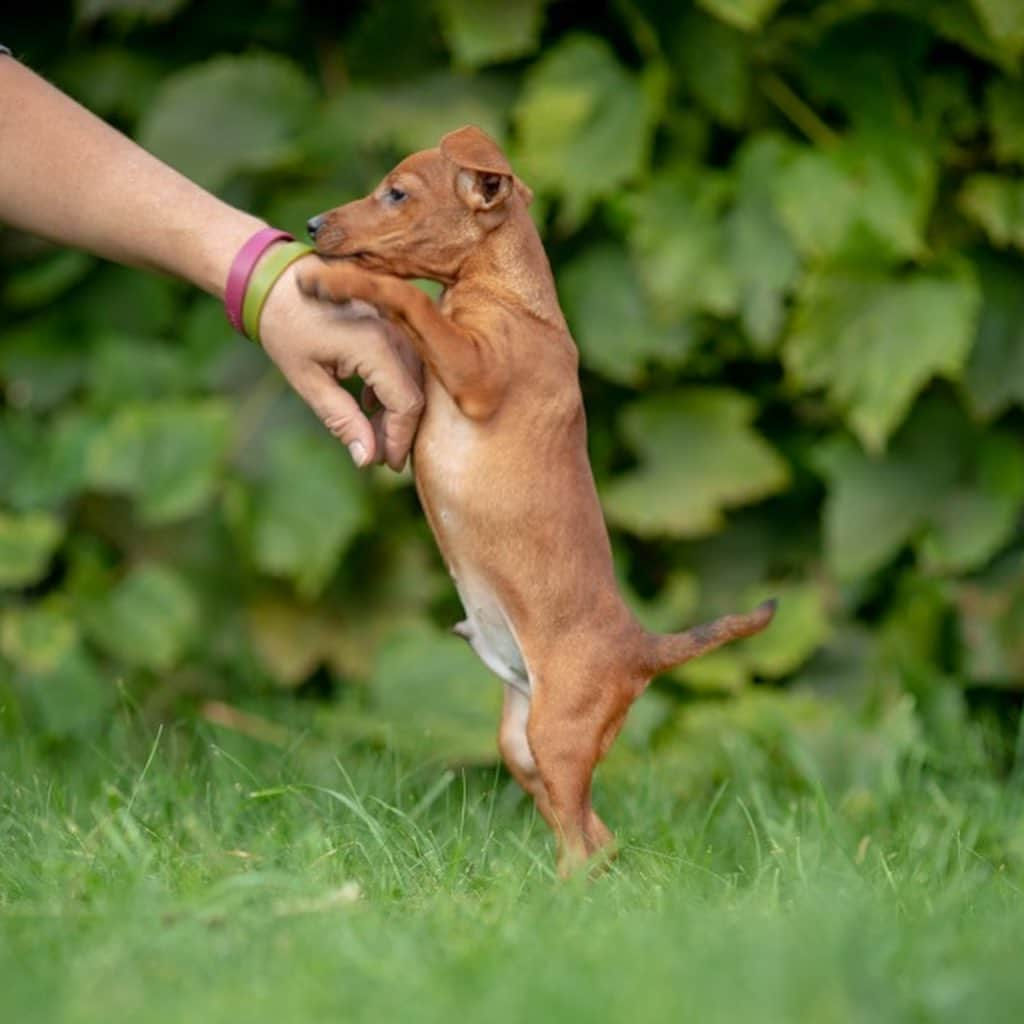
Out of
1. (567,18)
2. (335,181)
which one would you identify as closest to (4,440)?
(335,181)

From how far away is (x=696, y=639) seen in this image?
130 inches

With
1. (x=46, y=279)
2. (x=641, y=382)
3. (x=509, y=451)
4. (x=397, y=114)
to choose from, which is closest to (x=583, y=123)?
(x=397, y=114)

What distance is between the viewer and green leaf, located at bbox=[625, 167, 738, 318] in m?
4.91

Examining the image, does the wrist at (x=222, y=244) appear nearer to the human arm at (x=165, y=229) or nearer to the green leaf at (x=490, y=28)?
the human arm at (x=165, y=229)

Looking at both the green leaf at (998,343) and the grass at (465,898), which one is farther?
the green leaf at (998,343)

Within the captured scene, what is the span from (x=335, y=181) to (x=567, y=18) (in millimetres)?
831

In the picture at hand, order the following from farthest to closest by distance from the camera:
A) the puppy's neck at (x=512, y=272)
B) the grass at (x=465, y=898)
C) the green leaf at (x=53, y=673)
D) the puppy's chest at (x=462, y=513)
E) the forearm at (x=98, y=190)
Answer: the green leaf at (x=53, y=673), the forearm at (x=98, y=190), the puppy's neck at (x=512, y=272), the puppy's chest at (x=462, y=513), the grass at (x=465, y=898)

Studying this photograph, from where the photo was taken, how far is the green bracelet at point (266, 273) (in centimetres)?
335

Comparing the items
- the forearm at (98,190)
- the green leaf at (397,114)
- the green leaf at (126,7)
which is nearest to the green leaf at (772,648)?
the green leaf at (397,114)

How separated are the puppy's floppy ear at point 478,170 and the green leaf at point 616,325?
5.98ft

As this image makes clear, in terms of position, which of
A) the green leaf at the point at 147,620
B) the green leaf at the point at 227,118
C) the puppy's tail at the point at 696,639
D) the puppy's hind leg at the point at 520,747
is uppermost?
the green leaf at the point at 227,118

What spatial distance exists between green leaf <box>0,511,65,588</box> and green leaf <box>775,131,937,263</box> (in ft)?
7.19

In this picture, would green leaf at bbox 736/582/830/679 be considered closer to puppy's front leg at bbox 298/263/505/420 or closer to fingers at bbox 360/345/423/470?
fingers at bbox 360/345/423/470

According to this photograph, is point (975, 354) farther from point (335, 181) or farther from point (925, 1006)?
point (925, 1006)
